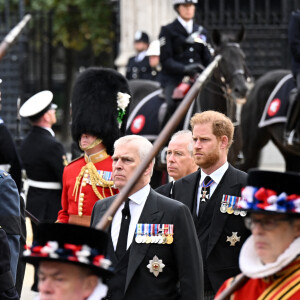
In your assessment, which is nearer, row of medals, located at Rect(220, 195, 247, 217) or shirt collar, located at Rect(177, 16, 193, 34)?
row of medals, located at Rect(220, 195, 247, 217)

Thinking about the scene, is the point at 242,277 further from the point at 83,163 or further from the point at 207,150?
the point at 83,163

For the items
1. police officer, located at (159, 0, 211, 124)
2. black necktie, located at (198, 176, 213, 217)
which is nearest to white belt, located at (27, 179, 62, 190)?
police officer, located at (159, 0, 211, 124)

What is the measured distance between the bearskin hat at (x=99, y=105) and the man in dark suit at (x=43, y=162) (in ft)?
5.29

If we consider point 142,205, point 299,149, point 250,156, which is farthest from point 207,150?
point 250,156

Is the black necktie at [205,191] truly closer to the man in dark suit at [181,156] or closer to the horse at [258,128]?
the man in dark suit at [181,156]

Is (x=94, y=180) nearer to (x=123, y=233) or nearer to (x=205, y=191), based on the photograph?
(x=205, y=191)

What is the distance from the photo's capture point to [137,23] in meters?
19.5

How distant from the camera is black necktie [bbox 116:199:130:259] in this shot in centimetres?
541

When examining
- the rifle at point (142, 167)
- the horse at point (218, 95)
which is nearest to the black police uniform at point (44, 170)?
the horse at point (218, 95)

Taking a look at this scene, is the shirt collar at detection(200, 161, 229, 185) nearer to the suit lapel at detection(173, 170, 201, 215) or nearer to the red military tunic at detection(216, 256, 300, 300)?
the suit lapel at detection(173, 170, 201, 215)

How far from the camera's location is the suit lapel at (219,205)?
6.06 m

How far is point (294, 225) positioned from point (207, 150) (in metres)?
2.11

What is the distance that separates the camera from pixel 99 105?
7.44 meters

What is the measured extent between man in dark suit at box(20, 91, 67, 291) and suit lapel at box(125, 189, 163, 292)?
12.5 feet
